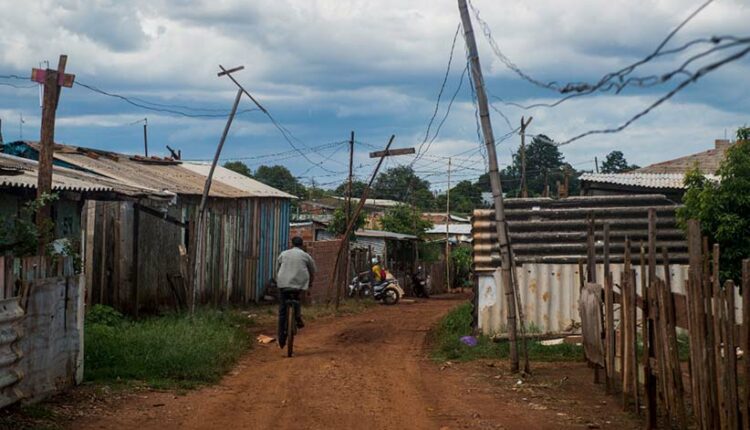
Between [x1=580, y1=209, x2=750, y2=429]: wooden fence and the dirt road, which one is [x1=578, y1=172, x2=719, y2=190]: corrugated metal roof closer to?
the dirt road

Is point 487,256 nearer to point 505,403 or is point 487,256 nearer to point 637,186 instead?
point 505,403

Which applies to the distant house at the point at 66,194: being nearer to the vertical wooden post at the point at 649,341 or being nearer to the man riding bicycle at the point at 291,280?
the man riding bicycle at the point at 291,280

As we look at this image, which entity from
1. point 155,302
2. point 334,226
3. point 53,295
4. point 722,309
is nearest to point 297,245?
point 155,302

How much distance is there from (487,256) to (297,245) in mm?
3343

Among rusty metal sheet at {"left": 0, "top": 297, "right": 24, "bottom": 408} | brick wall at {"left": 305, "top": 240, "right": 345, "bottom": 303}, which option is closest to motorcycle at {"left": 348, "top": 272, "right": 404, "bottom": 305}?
brick wall at {"left": 305, "top": 240, "right": 345, "bottom": 303}

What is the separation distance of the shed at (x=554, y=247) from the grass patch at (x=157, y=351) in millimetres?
4182

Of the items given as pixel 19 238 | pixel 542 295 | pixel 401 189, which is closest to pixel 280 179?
pixel 401 189

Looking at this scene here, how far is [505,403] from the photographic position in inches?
378

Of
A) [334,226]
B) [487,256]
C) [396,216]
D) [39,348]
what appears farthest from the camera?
[396,216]

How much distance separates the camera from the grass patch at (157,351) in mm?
10312

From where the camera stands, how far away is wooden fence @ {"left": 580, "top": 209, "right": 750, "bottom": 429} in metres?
6.27

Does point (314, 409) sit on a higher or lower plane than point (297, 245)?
lower

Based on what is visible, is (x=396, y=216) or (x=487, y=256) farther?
(x=396, y=216)

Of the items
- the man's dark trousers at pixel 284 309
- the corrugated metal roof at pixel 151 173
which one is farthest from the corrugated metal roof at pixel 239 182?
the man's dark trousers at pixel 284 309
